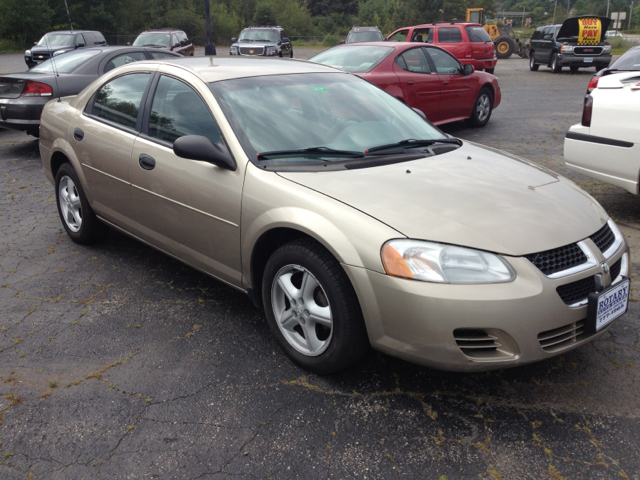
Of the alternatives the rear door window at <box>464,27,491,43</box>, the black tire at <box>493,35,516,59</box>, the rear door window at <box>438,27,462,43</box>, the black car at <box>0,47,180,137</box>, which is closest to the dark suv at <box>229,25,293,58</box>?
→ the rear door window at <box>438,27,462,43</box>

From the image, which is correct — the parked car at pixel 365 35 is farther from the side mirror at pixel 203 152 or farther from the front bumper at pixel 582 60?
the side mirror at pixel 203 152

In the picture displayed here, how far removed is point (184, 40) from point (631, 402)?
2139 centimetres

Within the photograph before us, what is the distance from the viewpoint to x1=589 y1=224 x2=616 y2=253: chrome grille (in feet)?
9.27

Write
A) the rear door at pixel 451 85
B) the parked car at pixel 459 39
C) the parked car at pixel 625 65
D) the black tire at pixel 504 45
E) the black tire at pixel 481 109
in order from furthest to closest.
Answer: the black tire at pixel 504 45 → the parked car at pixel 459 39 → the black tire at pixel 481 109 → the rear door at pixel 451 85 → the parked car at pixel 625 65

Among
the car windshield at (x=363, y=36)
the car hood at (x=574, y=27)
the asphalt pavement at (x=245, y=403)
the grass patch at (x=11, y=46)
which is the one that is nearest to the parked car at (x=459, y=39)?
the car hood at (x=574, y=27)

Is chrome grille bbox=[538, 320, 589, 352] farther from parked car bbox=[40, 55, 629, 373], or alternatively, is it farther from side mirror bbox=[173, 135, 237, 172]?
side mirror bbox=[173, 135, 237, 172]

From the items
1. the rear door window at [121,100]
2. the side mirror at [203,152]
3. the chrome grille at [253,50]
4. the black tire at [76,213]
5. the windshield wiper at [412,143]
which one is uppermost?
the chrome grille at [253,50]

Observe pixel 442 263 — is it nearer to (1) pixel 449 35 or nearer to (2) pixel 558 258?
(2) pixel 558 258

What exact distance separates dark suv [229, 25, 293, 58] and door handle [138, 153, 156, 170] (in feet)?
66.2

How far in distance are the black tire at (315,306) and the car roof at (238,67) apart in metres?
1.38

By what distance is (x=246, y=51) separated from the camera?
76.7 feet

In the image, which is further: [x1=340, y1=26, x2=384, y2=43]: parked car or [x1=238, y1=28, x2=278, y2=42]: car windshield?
[x1=238, y1=28, x2=278, y2=42]: car windshield

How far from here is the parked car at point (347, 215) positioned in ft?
8.21

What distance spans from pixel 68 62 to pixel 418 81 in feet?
17.8
